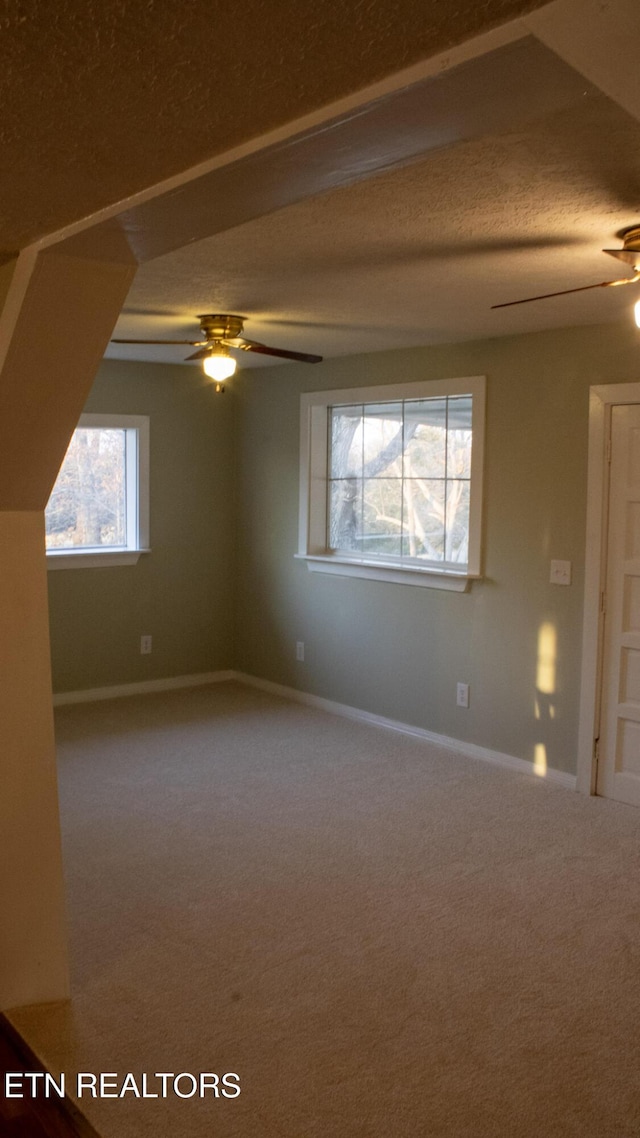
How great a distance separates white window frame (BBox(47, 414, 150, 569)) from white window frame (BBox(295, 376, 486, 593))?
1023 mm

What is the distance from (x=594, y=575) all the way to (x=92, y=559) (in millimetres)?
3148

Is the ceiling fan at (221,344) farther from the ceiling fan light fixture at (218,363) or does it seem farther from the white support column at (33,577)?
the white support column at (33,577)

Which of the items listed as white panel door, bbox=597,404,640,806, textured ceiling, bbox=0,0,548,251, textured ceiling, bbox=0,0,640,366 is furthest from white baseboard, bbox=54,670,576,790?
textured ceiling, bbox=0,0,548,251

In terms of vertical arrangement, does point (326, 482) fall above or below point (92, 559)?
above

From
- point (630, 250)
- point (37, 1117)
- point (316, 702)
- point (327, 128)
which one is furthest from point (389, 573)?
point (327, 128)

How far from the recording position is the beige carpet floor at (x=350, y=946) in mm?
2398

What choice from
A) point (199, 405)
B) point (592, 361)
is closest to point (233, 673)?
point (199, 405)

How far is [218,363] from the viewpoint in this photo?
432 cm

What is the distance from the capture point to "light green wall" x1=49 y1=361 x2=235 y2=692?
6.05 m

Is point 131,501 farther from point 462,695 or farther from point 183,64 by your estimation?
point 183,64

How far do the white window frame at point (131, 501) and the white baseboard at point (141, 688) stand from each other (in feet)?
2.66

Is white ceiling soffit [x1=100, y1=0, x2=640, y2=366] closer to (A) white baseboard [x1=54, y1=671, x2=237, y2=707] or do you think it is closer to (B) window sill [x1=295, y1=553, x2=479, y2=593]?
(B) window sill [x1=295, y1=553, x2=479, y2=593]

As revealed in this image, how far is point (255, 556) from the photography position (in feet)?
21.6

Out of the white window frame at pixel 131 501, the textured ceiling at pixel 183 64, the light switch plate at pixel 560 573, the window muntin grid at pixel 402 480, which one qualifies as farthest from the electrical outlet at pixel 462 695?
the textured ceiling at pixel 183 64
